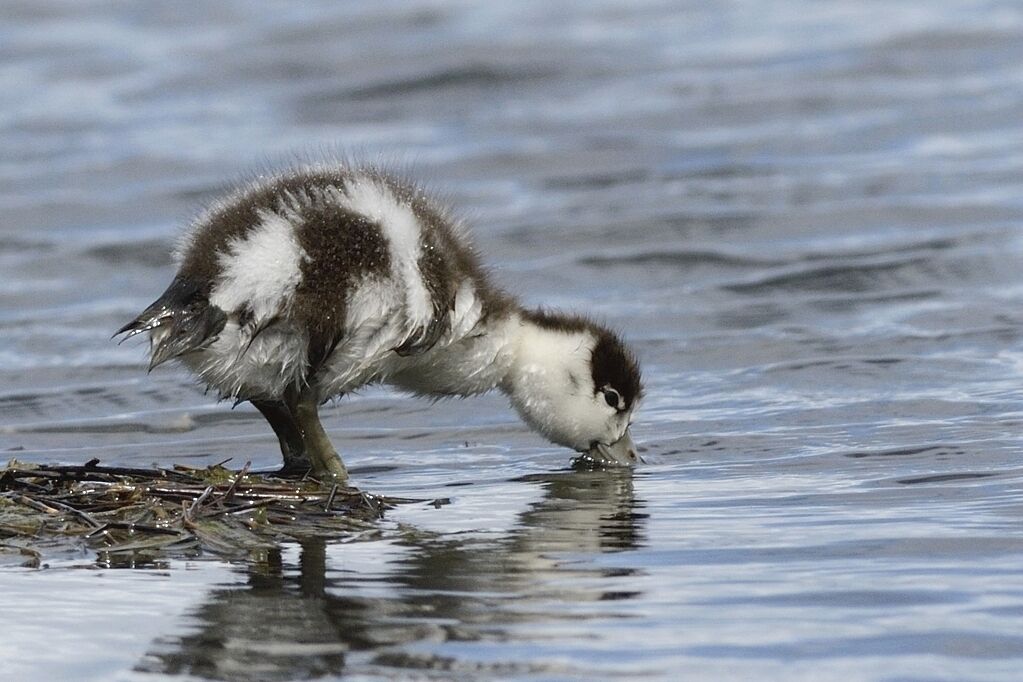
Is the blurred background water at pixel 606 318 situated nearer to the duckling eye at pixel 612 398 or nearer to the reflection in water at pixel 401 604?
the reflection in water at pixel 401 604

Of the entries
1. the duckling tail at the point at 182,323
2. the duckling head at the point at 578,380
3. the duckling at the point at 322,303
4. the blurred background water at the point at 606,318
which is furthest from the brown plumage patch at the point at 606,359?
the duckling tail at the point at 182,323

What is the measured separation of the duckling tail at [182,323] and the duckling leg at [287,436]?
73 centimetres

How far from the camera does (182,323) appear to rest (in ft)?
20.7

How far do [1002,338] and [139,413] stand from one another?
4355mm

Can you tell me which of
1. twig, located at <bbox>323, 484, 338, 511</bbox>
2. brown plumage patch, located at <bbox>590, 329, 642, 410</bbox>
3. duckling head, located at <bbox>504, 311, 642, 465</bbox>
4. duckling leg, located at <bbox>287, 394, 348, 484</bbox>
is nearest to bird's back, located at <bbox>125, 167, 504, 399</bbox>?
duckling leg, located at <bbox>287, 394, 348, 484</bbox>

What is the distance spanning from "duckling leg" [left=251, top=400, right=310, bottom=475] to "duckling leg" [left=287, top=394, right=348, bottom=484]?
0.16 meters

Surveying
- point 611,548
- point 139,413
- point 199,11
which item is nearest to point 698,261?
point 139,413

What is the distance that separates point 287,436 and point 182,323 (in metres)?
1.01

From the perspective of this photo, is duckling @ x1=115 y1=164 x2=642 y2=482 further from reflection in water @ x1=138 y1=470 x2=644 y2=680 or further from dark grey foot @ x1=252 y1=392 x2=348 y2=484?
reflection in water @ x1=138 y1=470 x2=644 y2=680

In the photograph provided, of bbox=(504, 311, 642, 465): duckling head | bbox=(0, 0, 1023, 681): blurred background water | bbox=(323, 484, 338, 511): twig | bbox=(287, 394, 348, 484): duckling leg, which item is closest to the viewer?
bbox=(0, 0, 1023, 681): blurred background water

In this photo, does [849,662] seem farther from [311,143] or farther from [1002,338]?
[311,143]

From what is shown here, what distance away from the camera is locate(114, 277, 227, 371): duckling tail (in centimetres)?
627

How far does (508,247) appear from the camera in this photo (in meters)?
12.7

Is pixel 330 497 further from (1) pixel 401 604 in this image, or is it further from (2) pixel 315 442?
(1) pixel 401 604
